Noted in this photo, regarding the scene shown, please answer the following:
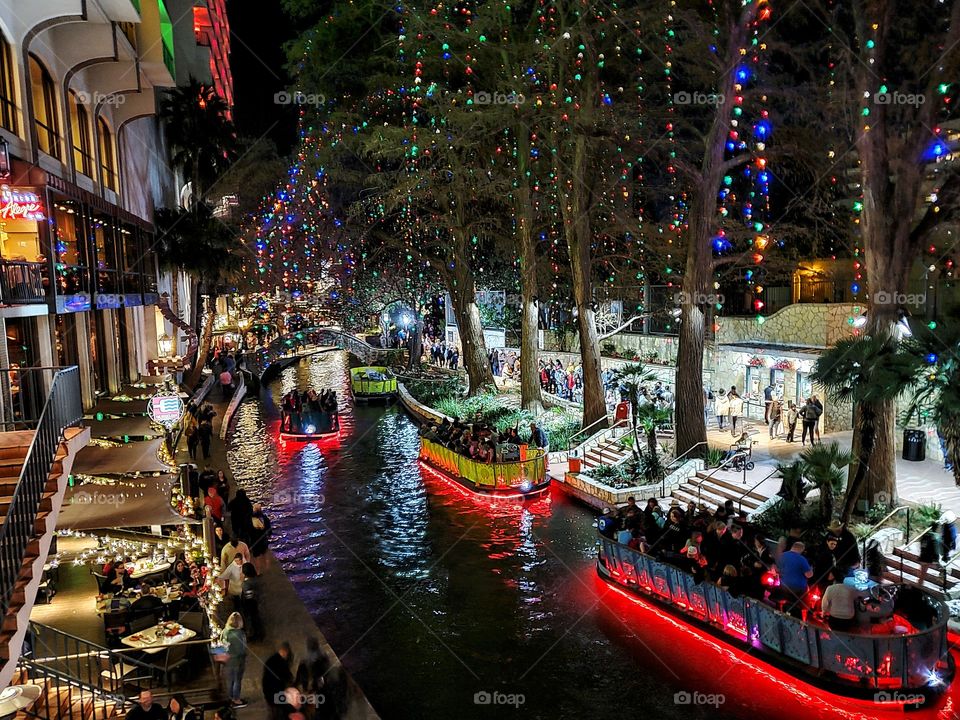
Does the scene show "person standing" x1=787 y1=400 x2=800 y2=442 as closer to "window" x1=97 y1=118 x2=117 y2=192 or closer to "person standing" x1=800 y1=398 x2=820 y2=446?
"person standing" x1=800 y1=398 x2=820 y2=446

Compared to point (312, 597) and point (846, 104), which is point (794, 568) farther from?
point (846, 104)

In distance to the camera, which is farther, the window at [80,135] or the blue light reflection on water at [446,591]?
the window at [80,135]

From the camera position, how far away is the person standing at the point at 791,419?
21516mm

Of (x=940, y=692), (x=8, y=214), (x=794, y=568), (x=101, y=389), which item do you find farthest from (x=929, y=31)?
(x=101, y=389)

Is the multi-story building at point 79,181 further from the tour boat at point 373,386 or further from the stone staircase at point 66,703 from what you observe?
the tour boat at point 373,386

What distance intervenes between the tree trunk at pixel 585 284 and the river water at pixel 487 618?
495cm

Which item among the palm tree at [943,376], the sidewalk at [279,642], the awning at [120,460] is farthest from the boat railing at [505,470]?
the palm tree at [943,376]

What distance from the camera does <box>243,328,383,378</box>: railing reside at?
1925 inches

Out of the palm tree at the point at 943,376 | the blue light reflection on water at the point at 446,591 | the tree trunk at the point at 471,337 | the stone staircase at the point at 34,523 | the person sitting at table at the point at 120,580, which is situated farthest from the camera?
the tree trunk at the point at 471,337

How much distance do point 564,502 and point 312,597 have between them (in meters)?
7.85

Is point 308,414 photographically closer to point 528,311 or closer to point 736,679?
point 528,311

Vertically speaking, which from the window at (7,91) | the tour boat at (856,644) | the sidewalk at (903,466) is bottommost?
the tour boat at (856,644)

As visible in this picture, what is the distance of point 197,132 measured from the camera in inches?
1233

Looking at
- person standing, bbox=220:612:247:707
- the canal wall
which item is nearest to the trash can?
the canal wall
